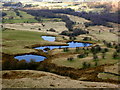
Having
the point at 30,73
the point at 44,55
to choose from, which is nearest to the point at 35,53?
the point at 44,55

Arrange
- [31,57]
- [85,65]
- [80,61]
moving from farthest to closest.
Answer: [31,57] → [80,61] → [85,65]

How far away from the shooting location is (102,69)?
61.0 metres

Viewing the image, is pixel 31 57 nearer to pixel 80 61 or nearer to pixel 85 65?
pixel 80 61

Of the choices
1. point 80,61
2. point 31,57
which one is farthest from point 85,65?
point 31,57

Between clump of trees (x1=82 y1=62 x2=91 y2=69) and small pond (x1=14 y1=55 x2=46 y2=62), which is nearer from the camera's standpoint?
clump of trees (x1=82 y1=62 x2=91 y2=69)

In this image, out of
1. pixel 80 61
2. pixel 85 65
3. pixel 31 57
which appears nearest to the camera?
pixel 85 65

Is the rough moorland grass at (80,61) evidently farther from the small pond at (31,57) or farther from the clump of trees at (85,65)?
the small pond at (31,57)

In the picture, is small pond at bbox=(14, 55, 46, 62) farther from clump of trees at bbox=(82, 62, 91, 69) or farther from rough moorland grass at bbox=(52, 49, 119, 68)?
clump of trees at bbox=(82, 62, 91, 69)

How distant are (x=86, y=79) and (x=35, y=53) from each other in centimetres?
3429

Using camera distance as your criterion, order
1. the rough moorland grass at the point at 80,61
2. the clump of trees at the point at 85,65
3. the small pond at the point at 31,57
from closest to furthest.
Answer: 1. the clump of trees at the point at 85,65
2. the rough moorland grass at the point at 80,61
3. the small pond at the point at 31,57

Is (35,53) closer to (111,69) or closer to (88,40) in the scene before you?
(111,69)

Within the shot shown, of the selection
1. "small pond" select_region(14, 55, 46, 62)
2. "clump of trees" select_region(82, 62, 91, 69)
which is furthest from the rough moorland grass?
"small pond" select_region(14, 55, 46, 62)

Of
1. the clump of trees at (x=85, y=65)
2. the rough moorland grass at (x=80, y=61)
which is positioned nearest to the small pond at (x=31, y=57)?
the rough moorland grass at (x=80, y=61)

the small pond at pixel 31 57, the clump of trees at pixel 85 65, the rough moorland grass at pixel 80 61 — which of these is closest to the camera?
the clump of trees at pixel 85 65
